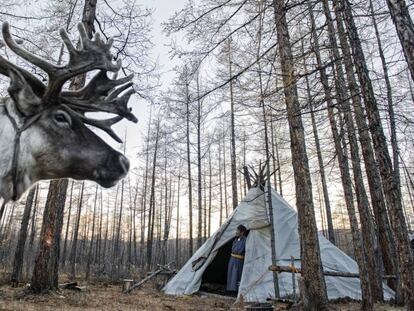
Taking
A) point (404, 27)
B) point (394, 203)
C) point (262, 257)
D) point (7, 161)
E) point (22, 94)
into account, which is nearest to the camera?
point (7, 161)

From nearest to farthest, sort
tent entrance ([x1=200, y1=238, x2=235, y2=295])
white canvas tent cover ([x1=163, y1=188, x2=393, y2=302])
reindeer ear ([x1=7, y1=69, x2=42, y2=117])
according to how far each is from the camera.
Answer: reindeer ear ([x1=7, y1=69, x2=42, y2=117])
white canvas tent cover ([x1=163, y1=188, x2=393, y2=302])
tent entrance ([x1=200, y1=238, x2=235, y2=295])

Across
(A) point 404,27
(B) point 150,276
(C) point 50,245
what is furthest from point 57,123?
(B) point 150,276

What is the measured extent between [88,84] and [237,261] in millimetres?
9239

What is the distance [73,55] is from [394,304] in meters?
9.40

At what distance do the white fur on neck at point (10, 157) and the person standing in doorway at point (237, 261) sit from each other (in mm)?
8947

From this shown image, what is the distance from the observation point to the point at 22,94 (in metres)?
2.29

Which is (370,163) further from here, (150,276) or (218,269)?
(218,269)

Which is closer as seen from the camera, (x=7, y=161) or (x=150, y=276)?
(x=7, y=161)

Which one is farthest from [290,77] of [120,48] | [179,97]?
[179,97]

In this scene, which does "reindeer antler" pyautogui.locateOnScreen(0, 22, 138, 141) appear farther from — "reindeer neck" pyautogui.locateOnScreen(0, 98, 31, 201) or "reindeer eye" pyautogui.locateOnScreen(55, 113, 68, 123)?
"reindeer neck" pyautogui.locateOnScreen(0, 98, 31, 201)

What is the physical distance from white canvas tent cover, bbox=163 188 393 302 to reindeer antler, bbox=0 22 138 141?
7.14 meters

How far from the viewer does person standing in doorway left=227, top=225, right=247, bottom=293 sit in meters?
10.7

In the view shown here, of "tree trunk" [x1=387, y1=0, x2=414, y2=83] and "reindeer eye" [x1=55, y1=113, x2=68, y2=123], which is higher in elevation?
"tree trunk" [x1=387, y1=0, x2=414, y2=83]

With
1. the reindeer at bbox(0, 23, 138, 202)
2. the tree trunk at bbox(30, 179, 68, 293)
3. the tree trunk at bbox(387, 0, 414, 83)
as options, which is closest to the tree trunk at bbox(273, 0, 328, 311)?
the tree trunk at bbox(387, 0, 414, 83)
